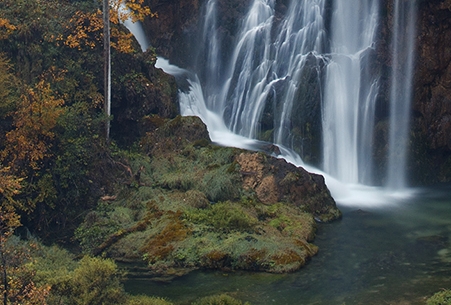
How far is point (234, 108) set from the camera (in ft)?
89.9

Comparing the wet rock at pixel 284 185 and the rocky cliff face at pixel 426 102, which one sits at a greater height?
the rocky cliff face at pixel 426 102

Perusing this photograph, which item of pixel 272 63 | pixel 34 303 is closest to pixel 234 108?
pixel 272 63

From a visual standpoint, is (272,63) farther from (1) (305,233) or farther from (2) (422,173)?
(1) (305,233)

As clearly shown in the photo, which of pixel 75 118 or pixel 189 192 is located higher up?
pixel 75 118

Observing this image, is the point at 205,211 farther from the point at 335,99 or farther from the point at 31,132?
the point at 335,99

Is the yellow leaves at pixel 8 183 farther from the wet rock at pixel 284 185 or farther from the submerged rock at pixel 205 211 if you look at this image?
the wet rock at pixel 284 185

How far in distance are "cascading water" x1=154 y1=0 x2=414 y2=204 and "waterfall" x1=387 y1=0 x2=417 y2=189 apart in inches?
1.7

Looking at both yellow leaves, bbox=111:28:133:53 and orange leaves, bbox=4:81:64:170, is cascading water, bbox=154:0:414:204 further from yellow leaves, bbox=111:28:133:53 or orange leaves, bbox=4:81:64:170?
orange leaves, bbox=4:81:64:170

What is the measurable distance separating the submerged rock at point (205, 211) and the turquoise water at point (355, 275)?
1.74 feet

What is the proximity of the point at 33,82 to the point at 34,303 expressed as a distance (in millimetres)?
12898

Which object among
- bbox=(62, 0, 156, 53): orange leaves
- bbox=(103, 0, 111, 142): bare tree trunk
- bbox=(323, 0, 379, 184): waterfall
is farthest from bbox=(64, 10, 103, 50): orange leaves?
bbox=(323, 0, 379, 184): waterfall

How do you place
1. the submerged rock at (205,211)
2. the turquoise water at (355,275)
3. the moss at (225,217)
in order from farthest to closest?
the moss at (225,217) < the submerged rock at (205,211) < the turquoise water at (355,275)

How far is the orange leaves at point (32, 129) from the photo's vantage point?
17.6m

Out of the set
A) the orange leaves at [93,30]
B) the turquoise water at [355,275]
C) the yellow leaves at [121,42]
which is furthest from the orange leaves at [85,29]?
the turquoise water at [355,275]
